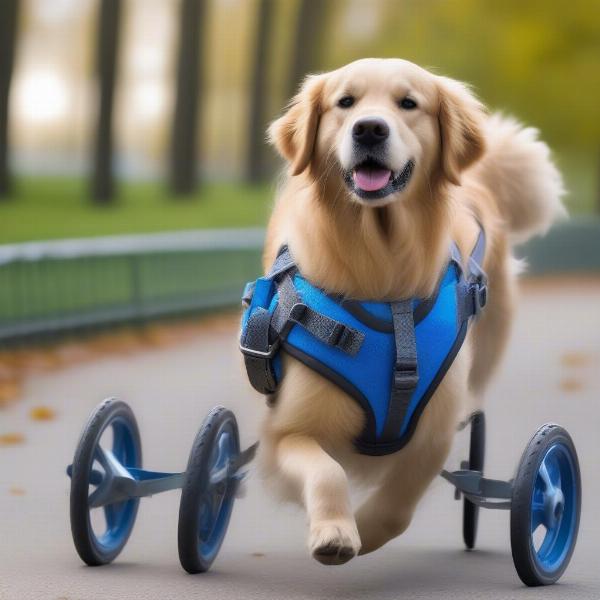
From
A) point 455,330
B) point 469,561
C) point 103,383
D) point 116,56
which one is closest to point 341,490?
point 455,330

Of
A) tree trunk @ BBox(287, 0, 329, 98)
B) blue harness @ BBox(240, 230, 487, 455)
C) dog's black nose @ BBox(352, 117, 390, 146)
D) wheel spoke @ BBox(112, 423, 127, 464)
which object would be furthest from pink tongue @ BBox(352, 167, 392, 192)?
tree trunk @ BBox(287, 0, 329, 98)

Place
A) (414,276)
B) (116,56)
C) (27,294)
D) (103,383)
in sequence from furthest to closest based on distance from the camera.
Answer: (116,56)
(27,294)
(103,383)
(414,276)

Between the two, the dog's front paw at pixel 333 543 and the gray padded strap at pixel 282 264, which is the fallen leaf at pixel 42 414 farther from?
the dog's front paw at pixel 333 543

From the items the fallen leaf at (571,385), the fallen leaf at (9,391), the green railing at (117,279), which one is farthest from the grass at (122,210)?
the fallen leaf at (9,391)

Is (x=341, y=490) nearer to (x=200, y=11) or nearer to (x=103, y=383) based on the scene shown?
(x=103, y=383)

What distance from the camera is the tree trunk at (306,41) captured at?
80.0 feet

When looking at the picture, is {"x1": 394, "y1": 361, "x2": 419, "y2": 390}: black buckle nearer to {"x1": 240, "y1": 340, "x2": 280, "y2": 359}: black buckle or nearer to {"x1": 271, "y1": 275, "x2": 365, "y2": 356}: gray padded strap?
{"x1": 271, "y1": 275, "x2": 365, "y2": 356}: gray padded strap

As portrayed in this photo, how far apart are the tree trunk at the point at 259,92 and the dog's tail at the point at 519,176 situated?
53.9ft

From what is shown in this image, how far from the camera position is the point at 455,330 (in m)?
5.11

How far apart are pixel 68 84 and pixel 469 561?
14298 mm

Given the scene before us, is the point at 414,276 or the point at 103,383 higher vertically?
the point at 414,276

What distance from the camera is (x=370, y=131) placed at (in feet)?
15.5

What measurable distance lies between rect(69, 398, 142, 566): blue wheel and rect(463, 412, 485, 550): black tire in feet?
4.20

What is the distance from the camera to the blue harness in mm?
4930
